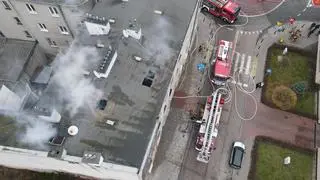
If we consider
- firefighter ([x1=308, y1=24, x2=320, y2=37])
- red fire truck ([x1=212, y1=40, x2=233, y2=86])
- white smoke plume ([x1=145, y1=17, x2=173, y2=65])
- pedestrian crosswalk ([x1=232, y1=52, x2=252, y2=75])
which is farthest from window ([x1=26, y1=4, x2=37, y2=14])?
firefighter ([x1=308, y1=24, x2=320, y2=37])

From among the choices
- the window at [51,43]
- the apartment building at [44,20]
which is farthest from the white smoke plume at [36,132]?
the window at [51,43]

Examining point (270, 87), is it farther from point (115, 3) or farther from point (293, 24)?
point (115, 3)

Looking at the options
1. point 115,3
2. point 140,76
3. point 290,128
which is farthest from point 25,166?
point 290,128

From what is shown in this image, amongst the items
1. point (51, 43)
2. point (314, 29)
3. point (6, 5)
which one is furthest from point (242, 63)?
point (6, 5)

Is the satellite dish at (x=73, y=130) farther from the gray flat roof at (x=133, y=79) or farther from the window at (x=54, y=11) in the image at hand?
the window at (x=54, y=11)

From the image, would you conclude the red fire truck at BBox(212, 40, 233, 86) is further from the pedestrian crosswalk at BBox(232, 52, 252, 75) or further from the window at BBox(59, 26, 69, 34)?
the window at BBox(59, 26, 69, 34)
